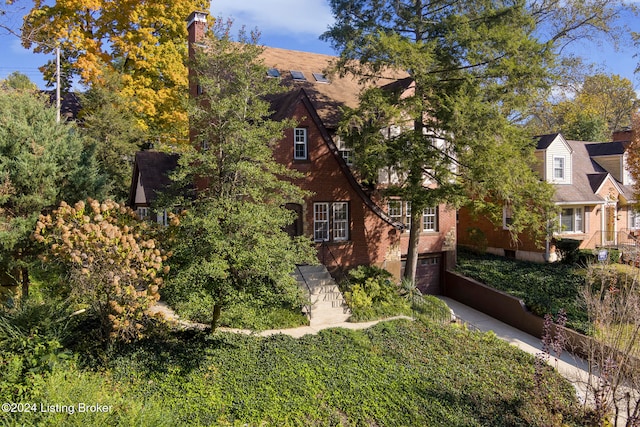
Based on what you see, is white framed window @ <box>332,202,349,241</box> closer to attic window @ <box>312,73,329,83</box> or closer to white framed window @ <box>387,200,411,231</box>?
white framed window @ <box>387,200,411,231</box>

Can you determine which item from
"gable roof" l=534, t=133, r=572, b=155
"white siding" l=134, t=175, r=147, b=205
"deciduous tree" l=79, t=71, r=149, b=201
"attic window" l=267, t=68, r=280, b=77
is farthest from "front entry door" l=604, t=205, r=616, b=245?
"deciduous tree" l=79, t=71, r=149, b=201

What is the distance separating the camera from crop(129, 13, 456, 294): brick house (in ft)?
57.6

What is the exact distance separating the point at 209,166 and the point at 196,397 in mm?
5029

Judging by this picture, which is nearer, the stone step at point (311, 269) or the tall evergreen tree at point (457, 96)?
the tall evergreen tree at point (457, 96)

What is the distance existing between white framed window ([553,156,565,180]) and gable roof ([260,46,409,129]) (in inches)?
380

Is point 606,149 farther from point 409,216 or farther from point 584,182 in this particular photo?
point 409,216

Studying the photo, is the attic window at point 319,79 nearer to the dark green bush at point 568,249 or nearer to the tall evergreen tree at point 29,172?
the tall evergreen tree at point 29,172

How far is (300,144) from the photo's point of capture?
1759 cm

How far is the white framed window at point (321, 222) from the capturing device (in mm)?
18000

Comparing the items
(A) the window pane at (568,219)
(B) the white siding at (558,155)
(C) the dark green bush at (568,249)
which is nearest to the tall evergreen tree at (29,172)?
(C) the dark green bush at (568,249)

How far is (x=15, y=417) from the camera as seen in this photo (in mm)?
7410

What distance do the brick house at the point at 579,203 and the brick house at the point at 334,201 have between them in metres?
3.44

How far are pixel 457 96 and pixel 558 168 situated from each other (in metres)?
13.4

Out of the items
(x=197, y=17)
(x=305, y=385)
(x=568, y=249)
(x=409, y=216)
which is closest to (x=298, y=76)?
(x=197, y=17)
